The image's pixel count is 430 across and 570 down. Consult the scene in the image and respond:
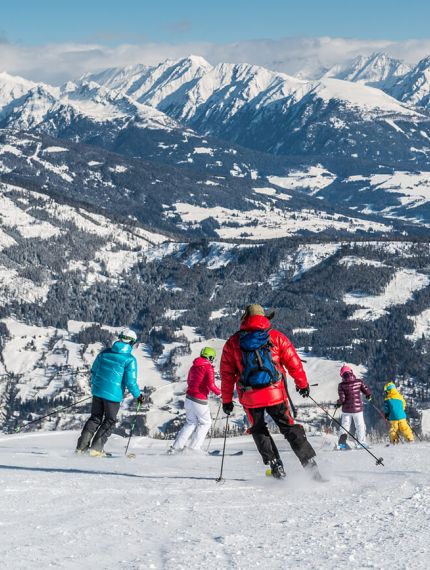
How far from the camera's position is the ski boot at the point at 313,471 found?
13.5 meters

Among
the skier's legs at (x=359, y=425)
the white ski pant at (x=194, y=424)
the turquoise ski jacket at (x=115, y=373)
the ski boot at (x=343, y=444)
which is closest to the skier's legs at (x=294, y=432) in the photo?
the turquoise ski jacket at (x=115, y=373)

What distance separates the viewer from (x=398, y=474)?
14.1 metres

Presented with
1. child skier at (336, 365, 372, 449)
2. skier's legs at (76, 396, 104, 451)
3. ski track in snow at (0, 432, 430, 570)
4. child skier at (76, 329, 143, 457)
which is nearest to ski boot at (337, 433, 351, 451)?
child skier at (336, 365, 372, 449)

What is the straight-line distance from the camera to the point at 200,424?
827 inches

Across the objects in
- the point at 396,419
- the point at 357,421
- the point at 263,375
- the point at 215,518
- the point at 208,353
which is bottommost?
the point at 215,518

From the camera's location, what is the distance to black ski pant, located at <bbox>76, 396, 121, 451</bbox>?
757 inches

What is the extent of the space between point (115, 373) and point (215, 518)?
8.68 m

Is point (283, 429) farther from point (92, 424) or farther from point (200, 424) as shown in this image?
point (200, 424)

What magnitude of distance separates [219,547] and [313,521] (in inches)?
66.5

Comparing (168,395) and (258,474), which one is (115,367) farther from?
(168,395)

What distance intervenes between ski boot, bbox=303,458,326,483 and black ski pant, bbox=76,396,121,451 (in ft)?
22.4

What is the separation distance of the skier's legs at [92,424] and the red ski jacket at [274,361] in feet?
21.4

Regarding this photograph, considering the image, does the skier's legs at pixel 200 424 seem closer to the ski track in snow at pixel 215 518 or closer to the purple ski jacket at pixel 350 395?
the ski track in snow at pixel 215 518

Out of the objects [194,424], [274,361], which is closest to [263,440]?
[274,361]
